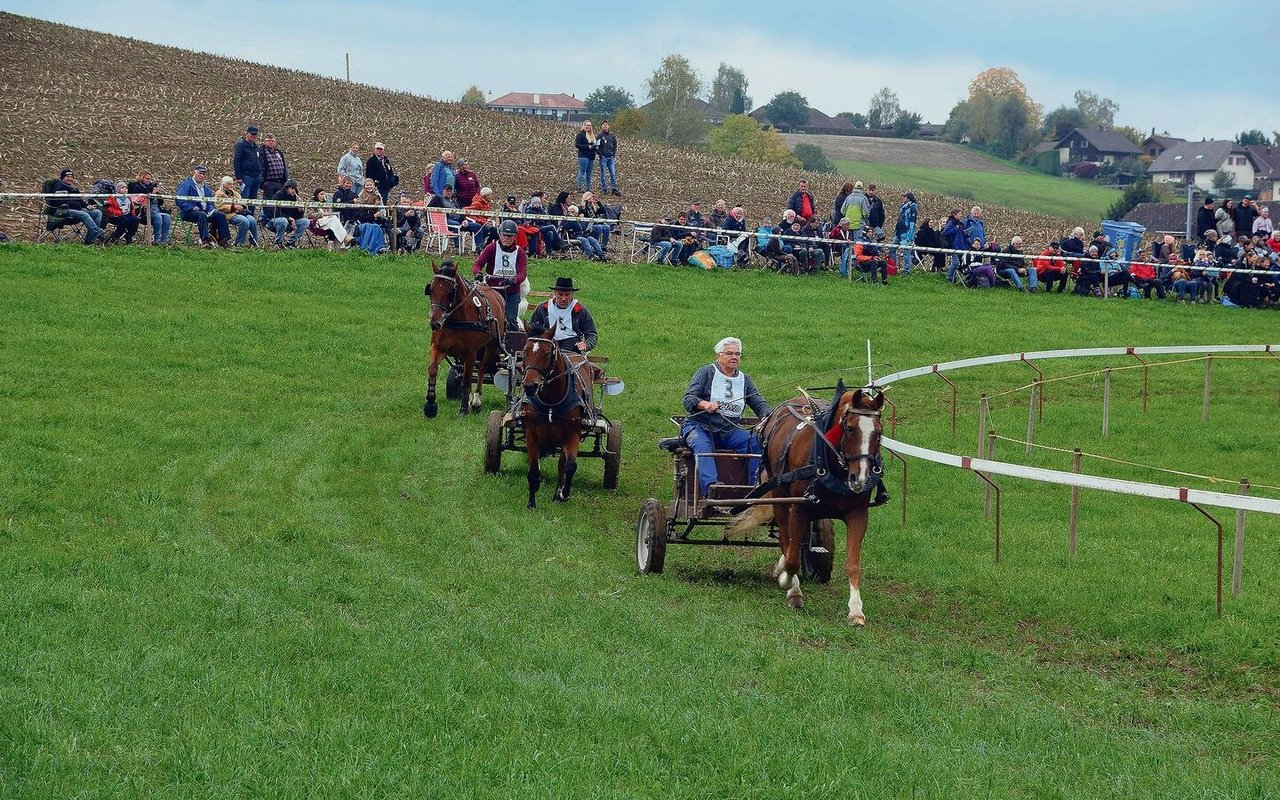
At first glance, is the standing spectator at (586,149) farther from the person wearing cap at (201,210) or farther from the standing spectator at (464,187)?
the person wearing cap at (201,210)

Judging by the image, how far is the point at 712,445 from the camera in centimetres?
1320

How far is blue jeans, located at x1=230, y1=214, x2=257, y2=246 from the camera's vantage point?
29.8 metres

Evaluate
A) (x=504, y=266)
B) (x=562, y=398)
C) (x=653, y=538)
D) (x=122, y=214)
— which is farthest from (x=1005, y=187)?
(x=653, y=538)

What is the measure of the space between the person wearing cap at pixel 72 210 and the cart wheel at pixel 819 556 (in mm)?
20145

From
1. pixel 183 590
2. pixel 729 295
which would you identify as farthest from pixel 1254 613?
pixel 729 295

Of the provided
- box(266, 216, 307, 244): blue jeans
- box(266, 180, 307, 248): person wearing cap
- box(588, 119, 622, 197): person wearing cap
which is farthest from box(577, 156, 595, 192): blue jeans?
Answer: box(266, 216, 307, 244): blue jeans

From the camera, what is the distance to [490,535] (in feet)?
44.3

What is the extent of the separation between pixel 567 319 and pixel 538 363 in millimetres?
2476

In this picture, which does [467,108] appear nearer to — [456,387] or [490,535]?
[456,387]

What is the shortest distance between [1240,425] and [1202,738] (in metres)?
12.9

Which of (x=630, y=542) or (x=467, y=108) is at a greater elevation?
(x=467, y=108)

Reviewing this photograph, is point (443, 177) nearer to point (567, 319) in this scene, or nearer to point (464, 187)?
point (464, 187)

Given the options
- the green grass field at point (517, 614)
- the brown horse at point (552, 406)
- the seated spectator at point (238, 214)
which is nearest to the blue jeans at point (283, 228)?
the seated spectator at point (238, 214)

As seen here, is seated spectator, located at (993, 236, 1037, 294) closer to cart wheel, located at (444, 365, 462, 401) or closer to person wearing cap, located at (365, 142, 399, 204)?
person wearing cap, located at (365, 142, 399, 204)
